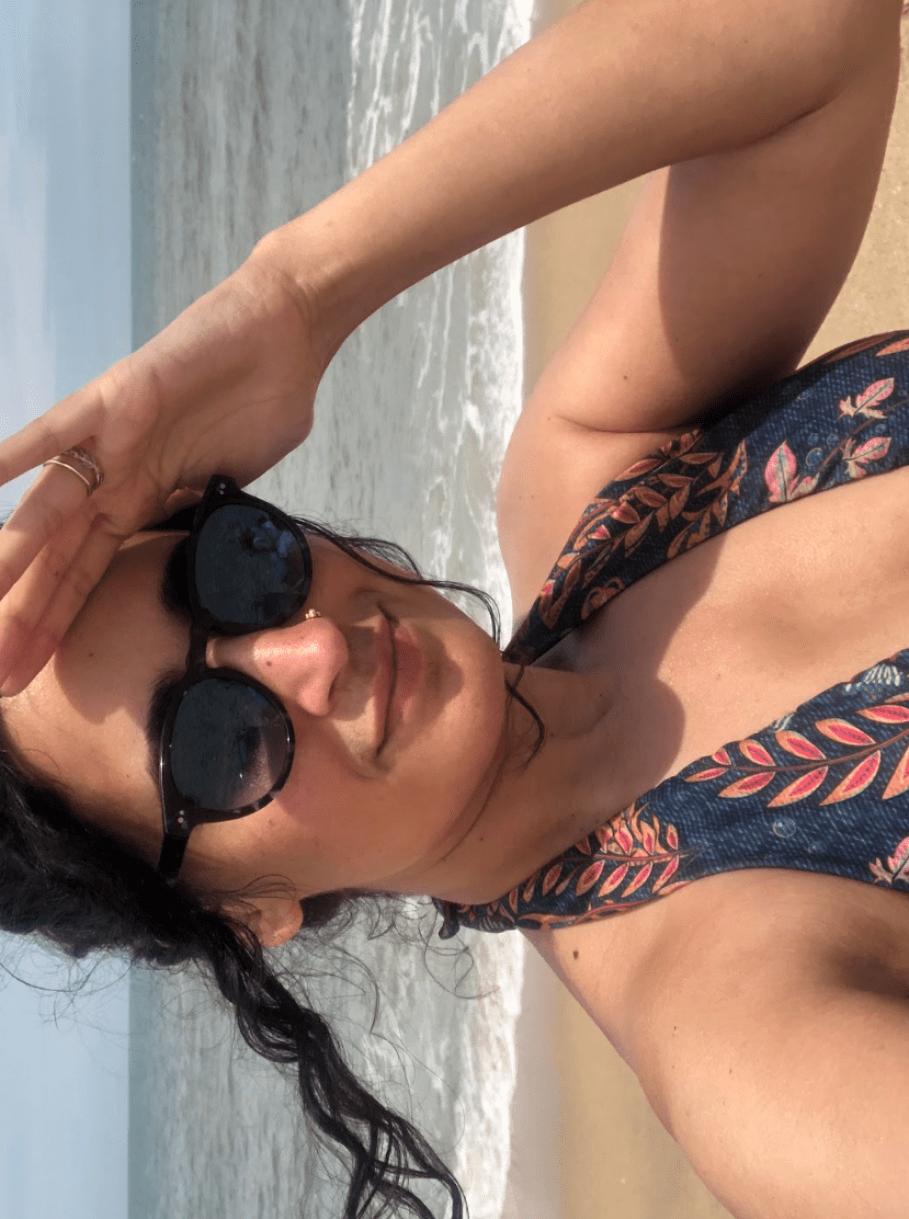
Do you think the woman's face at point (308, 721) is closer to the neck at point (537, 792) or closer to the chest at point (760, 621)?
the neck at point (537, 792)

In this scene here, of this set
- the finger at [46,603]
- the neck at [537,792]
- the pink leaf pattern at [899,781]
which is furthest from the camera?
the neck at [537,792]

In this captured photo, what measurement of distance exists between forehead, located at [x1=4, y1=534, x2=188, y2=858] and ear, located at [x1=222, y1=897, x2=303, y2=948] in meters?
0.28

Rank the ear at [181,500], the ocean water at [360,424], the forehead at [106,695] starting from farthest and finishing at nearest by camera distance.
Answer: the ocean water at [360,424] < the ear at [181,500] < the forehead at [106,695]

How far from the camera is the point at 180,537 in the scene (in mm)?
1667

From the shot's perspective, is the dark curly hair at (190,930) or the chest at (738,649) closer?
the chest at (738,649)

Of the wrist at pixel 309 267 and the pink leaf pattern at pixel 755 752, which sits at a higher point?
the wrist at pixel 309 267

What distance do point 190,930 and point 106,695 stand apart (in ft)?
1.59

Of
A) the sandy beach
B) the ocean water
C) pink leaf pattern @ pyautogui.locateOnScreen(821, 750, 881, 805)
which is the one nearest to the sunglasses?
pink leaf pattern @ pyautogui.locateOnScreen(821, 750, 881, 805)

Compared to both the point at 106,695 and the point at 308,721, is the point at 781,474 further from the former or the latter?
the point at 106,695

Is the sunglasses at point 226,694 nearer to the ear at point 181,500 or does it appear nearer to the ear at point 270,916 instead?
the ear at point 181,500

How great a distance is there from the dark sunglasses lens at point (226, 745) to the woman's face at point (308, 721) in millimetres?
29

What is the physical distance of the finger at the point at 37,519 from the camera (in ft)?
4.34

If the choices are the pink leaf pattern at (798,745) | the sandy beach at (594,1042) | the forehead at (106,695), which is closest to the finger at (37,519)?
the forehead at (106,695)

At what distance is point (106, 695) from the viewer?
154 centimetres
